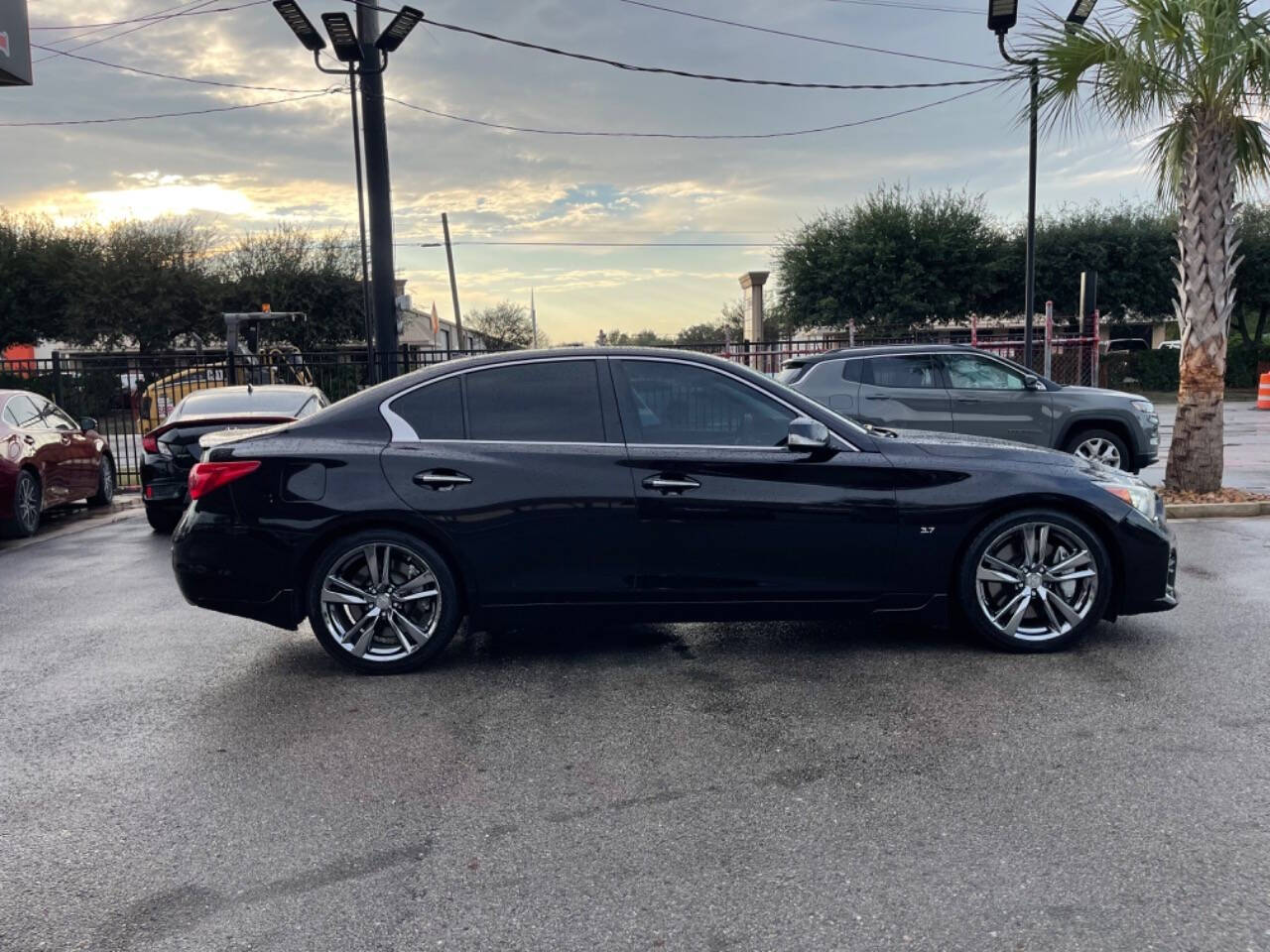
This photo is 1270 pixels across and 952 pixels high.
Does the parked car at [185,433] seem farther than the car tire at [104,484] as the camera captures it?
No

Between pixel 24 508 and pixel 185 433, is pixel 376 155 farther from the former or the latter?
pixel 24 508

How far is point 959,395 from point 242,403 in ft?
25.6

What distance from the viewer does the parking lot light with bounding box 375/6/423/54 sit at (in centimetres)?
1299

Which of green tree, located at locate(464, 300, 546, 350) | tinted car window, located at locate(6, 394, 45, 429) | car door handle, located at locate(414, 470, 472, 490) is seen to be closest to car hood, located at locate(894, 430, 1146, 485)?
car door handle, located at locate(414, 470, 472, 490)

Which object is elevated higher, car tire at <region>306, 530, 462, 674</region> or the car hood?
the car hood

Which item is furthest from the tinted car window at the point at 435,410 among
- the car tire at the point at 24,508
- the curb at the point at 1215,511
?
the curb at the point at 1215,511

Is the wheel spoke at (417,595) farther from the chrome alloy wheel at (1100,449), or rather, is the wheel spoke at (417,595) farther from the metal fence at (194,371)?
the metal fence at (194,371)

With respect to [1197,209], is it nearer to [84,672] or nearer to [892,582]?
[892,582]

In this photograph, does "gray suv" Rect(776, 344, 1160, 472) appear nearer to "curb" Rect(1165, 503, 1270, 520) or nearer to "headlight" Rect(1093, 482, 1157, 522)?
"curb" Rect(1165, 503, 1270, 520)

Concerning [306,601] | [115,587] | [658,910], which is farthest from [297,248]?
[658,910]

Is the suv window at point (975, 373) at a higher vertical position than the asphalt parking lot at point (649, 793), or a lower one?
higher

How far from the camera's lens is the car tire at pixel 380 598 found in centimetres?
533

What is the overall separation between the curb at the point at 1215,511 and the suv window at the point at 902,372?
9.45 feet

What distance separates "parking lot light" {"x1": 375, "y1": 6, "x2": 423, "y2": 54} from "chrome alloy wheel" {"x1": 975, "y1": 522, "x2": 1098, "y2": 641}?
10.5m
